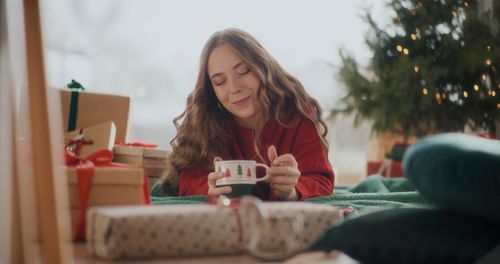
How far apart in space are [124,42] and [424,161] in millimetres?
3263

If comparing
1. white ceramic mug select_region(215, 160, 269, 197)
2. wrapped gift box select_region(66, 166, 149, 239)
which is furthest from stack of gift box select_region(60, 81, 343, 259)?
white ceramic mug select_region(215, 160, 269, 197)

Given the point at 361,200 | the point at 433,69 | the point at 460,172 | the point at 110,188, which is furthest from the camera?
the point at 433,69

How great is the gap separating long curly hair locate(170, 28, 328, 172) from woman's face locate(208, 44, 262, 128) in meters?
0.02

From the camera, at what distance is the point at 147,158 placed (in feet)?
6.60

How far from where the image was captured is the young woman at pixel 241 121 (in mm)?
1896

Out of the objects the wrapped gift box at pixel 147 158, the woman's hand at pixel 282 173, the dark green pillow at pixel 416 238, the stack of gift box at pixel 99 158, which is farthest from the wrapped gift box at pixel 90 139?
the dark green pillow at pixel 416 238

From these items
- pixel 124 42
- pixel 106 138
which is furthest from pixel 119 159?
pixel 124 42

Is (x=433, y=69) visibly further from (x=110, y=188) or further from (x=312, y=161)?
(x=110, y=188)

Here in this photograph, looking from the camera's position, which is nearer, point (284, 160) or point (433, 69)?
point (284, 160)

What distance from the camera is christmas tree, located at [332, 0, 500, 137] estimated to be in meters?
3.29

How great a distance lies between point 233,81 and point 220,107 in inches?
5.2

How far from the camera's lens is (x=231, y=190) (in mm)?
1477

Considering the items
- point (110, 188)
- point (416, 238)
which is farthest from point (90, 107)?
point (416, 238)

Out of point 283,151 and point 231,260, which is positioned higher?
point 283,151
